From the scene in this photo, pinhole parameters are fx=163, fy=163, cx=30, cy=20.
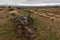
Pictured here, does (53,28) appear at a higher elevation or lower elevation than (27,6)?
lower

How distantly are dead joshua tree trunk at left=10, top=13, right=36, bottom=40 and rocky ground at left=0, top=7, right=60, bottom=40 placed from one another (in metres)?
0.04

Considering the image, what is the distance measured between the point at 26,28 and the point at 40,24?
173 mm

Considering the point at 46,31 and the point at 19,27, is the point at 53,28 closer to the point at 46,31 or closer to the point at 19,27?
the point at 46,31

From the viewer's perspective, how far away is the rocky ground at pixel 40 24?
1406 mm

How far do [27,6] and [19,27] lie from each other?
19cm

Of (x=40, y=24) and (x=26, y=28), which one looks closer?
(x=26, y=28)

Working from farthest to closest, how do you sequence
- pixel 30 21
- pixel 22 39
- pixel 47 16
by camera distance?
pixel 47 16 < pixel 30 21 < pixel 22 39

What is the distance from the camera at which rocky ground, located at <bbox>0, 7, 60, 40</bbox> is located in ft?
4.61

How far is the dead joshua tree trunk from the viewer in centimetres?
137

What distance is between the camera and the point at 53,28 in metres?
1.48

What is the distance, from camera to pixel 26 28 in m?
1.38

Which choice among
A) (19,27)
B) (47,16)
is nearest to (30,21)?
(19,27)

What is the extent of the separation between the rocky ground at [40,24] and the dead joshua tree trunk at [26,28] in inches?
1.8

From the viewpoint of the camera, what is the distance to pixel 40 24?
4.91ft
